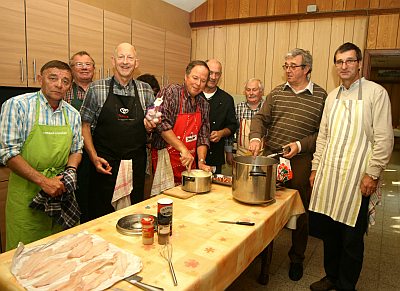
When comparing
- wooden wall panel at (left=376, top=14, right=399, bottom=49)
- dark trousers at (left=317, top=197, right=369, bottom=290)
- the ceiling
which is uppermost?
the ceiling

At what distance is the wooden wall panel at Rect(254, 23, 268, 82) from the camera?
13.8 feet

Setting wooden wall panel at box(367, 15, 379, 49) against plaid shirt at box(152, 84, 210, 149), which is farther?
wooden wall panel at box(367, 15, 379, 49)

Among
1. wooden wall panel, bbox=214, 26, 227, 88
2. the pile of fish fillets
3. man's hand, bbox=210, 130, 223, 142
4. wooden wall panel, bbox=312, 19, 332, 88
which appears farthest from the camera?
wooden wall panel, bbox=214, 26, 227, 88

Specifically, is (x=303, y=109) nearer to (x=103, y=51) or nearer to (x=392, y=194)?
(x=103, y=51)

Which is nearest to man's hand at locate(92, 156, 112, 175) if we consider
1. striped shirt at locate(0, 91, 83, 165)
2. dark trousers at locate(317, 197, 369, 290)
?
striped shirt at locate(0, 91, 83, 165)

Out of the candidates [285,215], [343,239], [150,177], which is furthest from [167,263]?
[150,177]

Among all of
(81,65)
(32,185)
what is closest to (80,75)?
(81,65)

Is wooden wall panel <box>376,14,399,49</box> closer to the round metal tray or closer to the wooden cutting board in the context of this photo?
the wooden cutting board

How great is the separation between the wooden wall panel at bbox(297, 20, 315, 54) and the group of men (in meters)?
1.94

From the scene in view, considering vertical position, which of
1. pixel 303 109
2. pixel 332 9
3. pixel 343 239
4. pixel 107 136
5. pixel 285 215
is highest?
pixel 332 9

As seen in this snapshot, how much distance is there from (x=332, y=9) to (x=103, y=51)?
272 centimetres

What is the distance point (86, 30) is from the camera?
3.06m

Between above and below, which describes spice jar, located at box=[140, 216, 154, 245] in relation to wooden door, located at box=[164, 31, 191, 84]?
below

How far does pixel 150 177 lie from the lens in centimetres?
286
